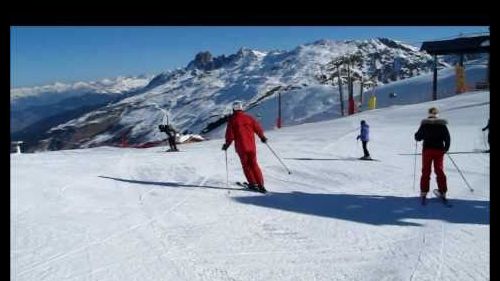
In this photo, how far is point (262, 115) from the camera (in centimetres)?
6456

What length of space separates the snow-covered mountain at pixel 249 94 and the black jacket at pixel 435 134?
32.6ft

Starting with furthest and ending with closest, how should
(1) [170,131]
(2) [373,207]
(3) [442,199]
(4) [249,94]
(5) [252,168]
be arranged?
1. (4) [249,94]
2. (1) [170,131]
3. (5) [252,168]
4. (3) [442,199]
5. (2) [373,207]

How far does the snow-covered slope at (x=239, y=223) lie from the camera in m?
5.10

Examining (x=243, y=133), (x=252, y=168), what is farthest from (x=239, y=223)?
(x=252, y=168)

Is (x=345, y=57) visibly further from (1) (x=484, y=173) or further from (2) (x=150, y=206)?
(2) (x=150, y=206)

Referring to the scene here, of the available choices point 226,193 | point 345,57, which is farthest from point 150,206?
point 345,57

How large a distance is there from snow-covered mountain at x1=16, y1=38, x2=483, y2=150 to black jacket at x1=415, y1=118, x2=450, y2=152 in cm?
995

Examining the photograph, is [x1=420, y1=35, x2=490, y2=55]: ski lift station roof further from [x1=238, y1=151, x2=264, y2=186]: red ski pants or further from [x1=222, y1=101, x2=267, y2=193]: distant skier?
[x1=238, y1=151, x2=264, y2=186]: red ski pants

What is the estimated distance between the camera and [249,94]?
4218 inches

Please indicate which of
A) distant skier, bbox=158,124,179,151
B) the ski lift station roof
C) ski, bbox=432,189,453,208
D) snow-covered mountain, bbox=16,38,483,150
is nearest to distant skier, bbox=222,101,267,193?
ski, bbox=432,189,453,208

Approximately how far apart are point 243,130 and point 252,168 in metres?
0.72

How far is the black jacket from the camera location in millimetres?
7961

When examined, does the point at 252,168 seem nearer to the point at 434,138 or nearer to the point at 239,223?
the point at 239,223

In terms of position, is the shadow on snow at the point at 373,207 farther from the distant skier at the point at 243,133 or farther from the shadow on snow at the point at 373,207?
the distant skier at the point at 243,133
